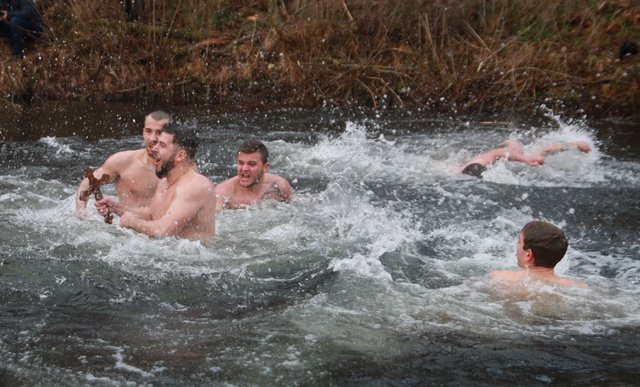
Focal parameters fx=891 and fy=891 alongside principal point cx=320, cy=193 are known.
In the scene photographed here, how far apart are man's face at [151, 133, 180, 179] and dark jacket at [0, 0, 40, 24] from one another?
10040 millimetres

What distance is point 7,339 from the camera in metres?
6.02

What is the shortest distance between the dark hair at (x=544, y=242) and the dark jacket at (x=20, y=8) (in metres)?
12.2

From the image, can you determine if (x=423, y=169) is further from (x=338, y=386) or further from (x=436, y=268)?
(x=338, y=386)

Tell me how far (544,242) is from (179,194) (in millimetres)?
2960

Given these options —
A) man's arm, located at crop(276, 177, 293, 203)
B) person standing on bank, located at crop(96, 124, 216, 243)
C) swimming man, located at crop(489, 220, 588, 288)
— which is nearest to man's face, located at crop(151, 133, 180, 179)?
person standing on bank, located at crop(96, 124, 216, 243)

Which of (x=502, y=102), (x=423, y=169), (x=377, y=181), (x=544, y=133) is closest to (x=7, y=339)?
(x=377, y=181)

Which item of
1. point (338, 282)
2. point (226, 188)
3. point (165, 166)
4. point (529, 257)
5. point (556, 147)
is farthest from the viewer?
point (556, 147)

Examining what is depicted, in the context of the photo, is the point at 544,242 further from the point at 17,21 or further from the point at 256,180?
the point at 17,21

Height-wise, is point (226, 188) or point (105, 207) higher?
point (105, 207)

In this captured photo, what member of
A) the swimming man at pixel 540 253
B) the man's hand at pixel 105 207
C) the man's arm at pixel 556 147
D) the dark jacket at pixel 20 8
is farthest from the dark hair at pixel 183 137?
the dark jacket at pixel 20 8

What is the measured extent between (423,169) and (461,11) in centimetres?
597

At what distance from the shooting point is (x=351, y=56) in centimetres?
1611

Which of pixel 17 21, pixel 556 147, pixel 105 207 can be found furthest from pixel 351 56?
pixel 105 207

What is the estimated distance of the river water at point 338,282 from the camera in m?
5.74
